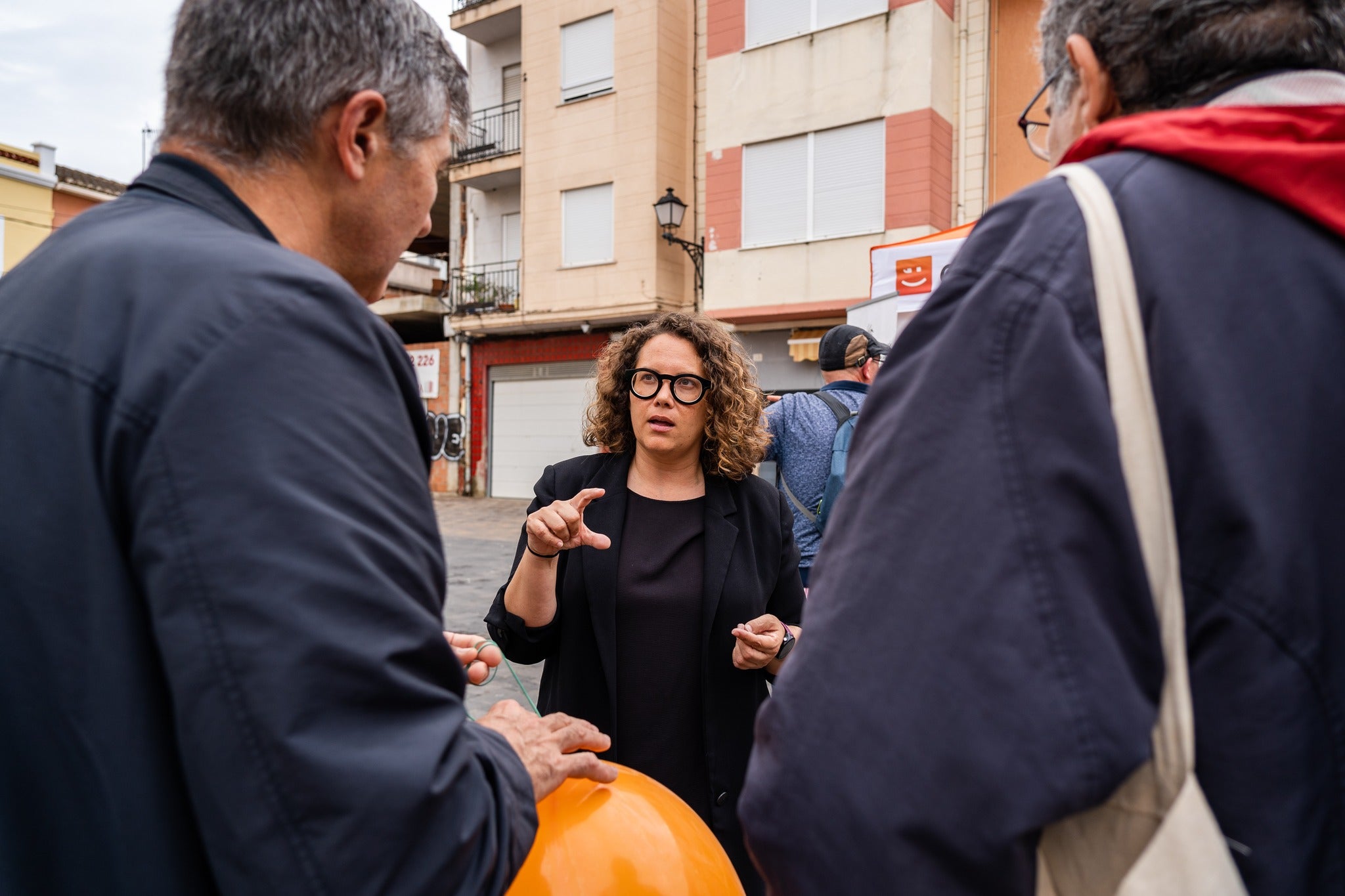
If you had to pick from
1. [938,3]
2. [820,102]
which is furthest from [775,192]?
[938,3]

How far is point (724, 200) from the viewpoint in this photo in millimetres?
14719

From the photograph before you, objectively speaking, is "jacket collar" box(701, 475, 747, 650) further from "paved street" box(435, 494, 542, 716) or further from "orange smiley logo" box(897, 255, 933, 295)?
"orange smiley logo" box(897, 255, 933, 295)

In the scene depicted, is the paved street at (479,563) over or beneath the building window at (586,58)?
beneath

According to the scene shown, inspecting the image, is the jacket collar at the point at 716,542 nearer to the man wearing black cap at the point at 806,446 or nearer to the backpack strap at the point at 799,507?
the man wearing black cap at the point at 806,446

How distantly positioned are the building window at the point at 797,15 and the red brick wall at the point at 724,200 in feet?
6.23

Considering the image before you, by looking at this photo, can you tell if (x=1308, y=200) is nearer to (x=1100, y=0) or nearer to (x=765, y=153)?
(x=1100, y=0)

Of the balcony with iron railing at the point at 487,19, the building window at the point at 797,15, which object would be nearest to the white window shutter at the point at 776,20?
the building window at the point at 797,15

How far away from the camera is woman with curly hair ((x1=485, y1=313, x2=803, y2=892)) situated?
2312 millimetres

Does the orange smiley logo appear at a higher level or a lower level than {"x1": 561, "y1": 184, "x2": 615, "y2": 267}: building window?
lower

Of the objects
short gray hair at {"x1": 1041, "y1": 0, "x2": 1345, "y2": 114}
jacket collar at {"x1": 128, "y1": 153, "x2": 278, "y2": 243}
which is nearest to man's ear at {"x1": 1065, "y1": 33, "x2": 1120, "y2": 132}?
short gray hair at {"x1": 1041, "y1": 0, "x2": 1345, "y2": 114}

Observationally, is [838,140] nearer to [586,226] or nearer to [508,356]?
[586,226]

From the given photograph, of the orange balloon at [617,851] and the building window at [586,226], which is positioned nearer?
the orange balloon at [617,851]

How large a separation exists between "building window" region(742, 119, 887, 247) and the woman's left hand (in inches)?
470

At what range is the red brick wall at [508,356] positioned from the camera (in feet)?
56.7
